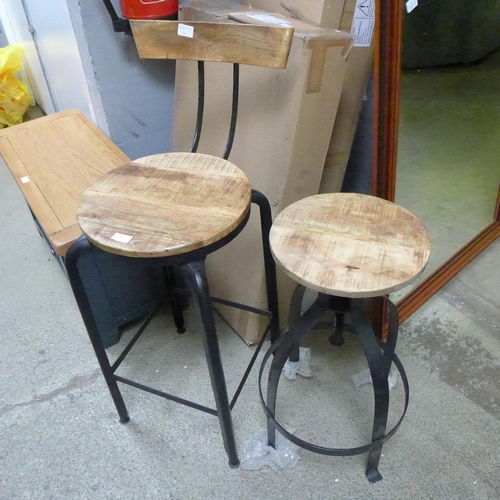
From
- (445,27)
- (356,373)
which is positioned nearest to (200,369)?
(356,373)

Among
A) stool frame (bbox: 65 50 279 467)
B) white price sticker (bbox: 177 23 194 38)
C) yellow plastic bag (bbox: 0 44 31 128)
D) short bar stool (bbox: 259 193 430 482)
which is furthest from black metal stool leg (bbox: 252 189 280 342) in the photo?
yellow plastic bag (bbox: 0 44 31 128)

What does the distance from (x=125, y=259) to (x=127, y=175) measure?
280 millimetres

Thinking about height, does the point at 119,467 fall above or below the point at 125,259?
below

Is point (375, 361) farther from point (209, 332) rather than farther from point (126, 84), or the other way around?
point (126, 84)

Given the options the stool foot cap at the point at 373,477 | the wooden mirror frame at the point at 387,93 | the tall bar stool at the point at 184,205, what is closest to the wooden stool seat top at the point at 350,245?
the tall bar stool at the point at 184,205

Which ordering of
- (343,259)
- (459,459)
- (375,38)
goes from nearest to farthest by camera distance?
1. (343,259)
2. (375,38)
3. (459,459)

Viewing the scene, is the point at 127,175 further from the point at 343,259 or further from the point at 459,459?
the point at 459,459

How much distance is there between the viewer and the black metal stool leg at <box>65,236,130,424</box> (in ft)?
3.16

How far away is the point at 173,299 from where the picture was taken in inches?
60.1

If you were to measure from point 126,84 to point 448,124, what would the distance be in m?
1.18

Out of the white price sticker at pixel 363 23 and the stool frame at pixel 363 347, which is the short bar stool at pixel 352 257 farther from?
the white price sticker at pixel 363 23

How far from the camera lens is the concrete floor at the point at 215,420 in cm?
119

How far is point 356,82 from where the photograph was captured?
52.3 inches

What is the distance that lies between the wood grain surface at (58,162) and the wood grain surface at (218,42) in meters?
0.46
